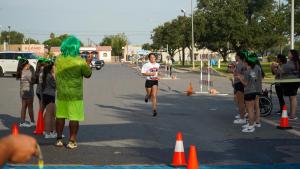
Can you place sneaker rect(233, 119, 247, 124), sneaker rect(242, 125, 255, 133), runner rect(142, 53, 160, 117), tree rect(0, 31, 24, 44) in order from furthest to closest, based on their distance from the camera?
1. tree rect(0, 31, 24, 44)
2. runner rect(142, 53, 160, 117)
3. sneaker rect(233, 119, 247, 124)
4. sneaker rect(242, 125, 255, 133)

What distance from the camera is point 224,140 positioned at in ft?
30.4

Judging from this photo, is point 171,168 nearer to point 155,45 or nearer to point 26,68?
point 26,68

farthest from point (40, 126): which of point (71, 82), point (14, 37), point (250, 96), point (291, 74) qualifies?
point (14, 37)

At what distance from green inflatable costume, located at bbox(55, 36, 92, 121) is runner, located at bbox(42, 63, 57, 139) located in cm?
113

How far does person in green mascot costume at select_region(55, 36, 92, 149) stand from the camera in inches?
327

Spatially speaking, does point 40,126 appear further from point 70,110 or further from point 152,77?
point 152,77

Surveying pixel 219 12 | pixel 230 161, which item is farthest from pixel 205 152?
pixel 219 12

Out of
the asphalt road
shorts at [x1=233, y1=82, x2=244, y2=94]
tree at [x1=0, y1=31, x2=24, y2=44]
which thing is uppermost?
→ tree at [x1=0, y1=31, x2=24, y2=44]

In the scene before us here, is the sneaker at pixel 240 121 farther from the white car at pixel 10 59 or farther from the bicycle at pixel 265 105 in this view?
the white car at pixel 10 59

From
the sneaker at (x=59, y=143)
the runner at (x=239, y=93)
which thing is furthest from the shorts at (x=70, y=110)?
the runner at (x=239, y=93)

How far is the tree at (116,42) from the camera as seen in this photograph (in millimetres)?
151875

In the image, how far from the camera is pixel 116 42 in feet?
506

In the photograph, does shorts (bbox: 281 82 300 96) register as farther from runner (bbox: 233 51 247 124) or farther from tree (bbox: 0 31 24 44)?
tree (bbox: 0 31 24 44)

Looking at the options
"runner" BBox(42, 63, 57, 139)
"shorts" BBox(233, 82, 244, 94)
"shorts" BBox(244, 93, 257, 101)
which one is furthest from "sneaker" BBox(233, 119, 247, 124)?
"runner" BBox(42, 63, 57, 139)
